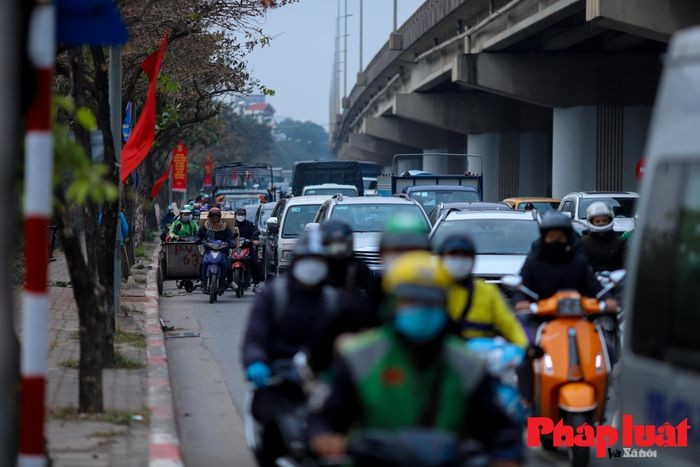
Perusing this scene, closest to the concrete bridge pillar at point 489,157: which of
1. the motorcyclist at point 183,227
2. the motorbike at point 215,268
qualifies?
the motorcyclist at point 183,227

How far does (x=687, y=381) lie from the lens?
17.2 feet

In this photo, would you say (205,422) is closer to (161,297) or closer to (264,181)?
(161,297)

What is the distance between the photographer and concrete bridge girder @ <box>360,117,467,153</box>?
72.1m

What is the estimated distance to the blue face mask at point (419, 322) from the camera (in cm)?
436

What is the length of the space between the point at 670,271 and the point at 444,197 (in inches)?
1026

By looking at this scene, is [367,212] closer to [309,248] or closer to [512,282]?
[512,282]

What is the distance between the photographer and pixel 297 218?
84.3ft

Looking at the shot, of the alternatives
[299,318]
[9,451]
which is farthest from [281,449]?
[9,451]

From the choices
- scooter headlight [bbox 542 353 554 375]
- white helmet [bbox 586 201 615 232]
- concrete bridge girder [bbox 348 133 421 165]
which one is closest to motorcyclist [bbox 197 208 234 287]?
white helmet [bbox 586 201 615 232]

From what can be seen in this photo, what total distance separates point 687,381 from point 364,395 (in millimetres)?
1453

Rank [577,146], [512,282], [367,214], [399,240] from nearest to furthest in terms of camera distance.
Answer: [399,240], [512,282], [367,214], [577,146]

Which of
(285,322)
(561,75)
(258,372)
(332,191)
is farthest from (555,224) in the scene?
(561,75)

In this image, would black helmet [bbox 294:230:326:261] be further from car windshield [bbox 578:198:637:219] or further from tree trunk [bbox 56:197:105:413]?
car windshield [bbox 578:198:637:219]

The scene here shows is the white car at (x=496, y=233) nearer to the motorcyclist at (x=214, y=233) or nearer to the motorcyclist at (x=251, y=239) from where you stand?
the motorcyclist at (x=214, y=233)
